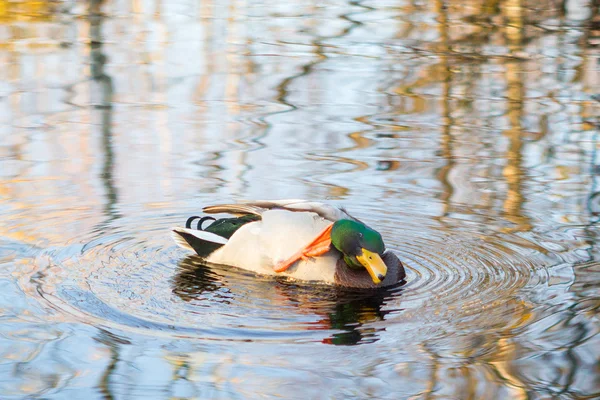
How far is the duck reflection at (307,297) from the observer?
5.31 m

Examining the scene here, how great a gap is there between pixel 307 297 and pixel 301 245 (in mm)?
383

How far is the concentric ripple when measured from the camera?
206 inches

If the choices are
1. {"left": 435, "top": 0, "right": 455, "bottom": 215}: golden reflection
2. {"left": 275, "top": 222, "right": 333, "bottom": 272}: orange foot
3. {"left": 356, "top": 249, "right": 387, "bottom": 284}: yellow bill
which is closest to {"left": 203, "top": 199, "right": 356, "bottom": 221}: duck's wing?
{"left": 275, "top": 222, "right": 333, "bottom": 272}: orange foot

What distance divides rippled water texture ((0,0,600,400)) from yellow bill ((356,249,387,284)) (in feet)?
0.45

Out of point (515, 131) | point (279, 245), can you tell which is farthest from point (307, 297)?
point (515, 131)

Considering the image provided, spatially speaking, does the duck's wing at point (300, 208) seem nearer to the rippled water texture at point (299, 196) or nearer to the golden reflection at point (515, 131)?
the rippled water texture at point (299, 196)

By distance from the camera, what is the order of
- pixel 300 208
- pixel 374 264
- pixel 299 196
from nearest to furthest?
pixel 374 264 → pixel 300 208 → pixel 299 196

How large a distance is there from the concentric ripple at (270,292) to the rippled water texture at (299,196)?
0.06ft

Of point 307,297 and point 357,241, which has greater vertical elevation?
point 357,241

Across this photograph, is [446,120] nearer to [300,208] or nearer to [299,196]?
[299,196]

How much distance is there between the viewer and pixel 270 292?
5.87m

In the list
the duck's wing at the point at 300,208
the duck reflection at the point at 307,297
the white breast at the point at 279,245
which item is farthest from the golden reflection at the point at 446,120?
the duck reflection at the point at 307,297

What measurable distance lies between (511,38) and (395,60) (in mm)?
2362

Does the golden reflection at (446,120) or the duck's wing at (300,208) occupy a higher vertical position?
the duck's wing at (300,208)
